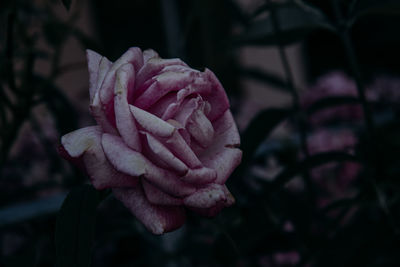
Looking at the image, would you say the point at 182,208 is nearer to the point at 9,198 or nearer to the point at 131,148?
the point at 131,148

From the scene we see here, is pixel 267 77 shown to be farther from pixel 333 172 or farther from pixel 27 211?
pixel 27 211

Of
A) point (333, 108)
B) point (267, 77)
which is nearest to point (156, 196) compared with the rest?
point (267, 77)

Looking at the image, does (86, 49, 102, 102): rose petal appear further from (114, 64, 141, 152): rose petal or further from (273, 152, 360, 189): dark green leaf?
(273, 152, 360, 189): dark green leaf

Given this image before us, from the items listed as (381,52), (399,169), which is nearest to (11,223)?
(399,169)

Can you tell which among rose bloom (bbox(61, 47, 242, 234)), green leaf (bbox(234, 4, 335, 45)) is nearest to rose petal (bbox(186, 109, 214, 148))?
rose bloom (bbox(61, 47, 242, 234))

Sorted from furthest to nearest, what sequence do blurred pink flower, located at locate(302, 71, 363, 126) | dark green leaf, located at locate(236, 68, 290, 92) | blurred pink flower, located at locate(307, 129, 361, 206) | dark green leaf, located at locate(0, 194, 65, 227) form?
1. blurred pink flower, located at locate(302, 71, 363, 126)
2. blurred pink flower, located at locate(307, 129, 361, 206)
3. dark green leaf, located at locate(236, 68, 290, 92)
4. dark green leaf, located at locate(0, 194, 65, 227)

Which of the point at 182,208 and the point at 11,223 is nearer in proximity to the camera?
the point at 182,208
